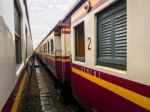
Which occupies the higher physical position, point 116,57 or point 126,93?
point 116,57

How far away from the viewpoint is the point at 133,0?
2568 mm

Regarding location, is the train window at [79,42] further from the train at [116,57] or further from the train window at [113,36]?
the train window at [113,36]

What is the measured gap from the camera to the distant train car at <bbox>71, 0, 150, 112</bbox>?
2.39 meters

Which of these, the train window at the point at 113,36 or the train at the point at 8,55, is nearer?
the train at the point at 8,55

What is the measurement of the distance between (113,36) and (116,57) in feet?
0.92

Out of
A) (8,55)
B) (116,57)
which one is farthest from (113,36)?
(8,55)

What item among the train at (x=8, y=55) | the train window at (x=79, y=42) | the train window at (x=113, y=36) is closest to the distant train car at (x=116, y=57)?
the train window at (x=113, y=36)

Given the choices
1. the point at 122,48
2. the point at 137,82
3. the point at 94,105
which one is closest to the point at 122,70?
the point at 122,48

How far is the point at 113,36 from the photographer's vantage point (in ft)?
11.1

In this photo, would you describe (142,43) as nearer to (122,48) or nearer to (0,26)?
(122,48)

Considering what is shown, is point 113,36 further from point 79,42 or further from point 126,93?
point 79,42

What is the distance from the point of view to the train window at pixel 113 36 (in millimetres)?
3025

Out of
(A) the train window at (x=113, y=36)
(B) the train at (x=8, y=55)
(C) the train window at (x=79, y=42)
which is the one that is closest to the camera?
(B) the train at (x=8, y=55)

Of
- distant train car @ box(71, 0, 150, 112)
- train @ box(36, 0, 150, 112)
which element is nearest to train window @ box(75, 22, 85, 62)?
train @ box(36, 0, 150, 112)
